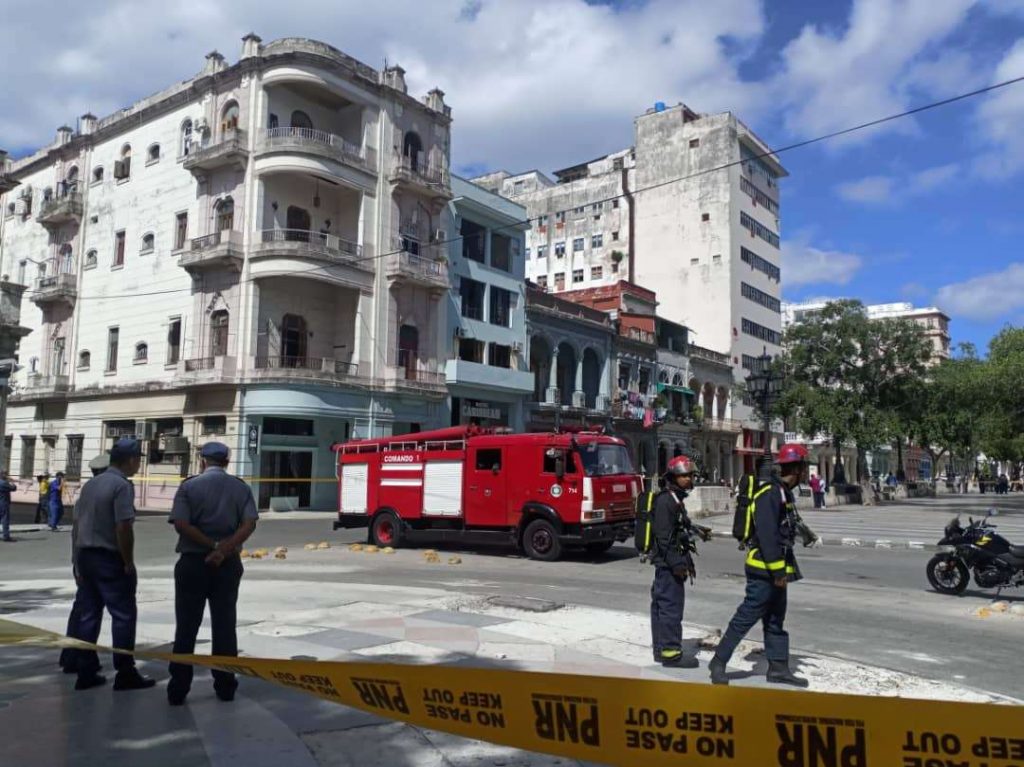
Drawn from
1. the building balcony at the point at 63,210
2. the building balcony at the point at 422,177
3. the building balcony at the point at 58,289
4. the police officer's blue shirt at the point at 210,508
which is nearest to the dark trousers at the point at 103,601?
the police officer's blue shirt at the point at 210,508

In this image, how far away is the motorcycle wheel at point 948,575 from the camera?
11133mm

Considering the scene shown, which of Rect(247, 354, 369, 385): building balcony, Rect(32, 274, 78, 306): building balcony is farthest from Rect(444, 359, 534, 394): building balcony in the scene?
Rect(32, 274, 78, 306): building balcony

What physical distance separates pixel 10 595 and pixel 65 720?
251 inches

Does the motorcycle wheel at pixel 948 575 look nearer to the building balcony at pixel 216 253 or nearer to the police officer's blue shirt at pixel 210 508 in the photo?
the police officer's blue shirt at pixel 210 508

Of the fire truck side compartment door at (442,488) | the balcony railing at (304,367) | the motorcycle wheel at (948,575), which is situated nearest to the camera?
the motorcycle wheel at (948,575)

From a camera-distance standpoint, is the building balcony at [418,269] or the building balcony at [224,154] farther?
the building balcony at [418,269]

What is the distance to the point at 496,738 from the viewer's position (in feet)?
9.78

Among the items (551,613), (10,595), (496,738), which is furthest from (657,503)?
(10,595)

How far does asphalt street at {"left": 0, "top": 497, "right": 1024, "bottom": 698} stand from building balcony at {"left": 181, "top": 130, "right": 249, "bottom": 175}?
1788 centimetres

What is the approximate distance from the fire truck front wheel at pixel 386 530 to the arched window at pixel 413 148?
22185 millimetres

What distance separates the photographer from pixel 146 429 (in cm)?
3356

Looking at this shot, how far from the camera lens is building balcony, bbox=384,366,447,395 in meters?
33.3

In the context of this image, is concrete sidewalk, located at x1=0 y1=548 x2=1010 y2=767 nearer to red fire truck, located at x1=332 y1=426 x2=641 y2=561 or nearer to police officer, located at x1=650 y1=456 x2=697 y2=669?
police officer, located at x1=650 y1=456 x2=697 y2=669

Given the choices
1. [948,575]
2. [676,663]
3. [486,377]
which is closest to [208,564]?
[676,663]
